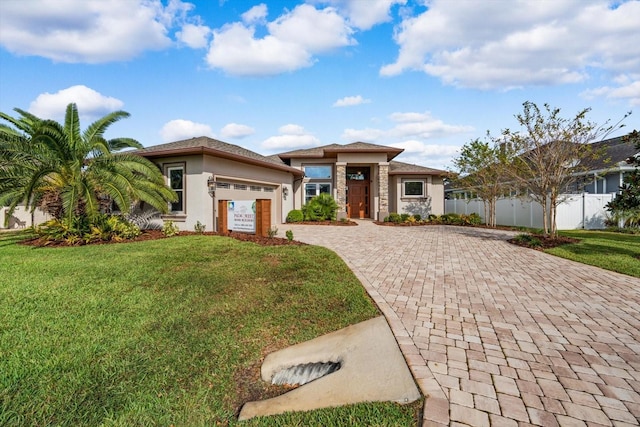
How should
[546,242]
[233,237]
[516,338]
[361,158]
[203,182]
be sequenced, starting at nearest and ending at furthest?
1. [516,338]
2. [546,242]
3. [233,237]
4. [203,182]
5. [361,158]

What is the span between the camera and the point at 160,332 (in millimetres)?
3621

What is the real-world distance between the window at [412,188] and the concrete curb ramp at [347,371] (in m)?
17.8

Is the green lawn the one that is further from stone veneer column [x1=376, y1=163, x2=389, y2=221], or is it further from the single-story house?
the single-story house

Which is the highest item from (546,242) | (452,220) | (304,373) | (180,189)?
(180,189)

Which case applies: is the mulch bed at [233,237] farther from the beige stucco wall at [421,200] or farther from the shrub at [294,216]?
the beige stucco wall at [421,200]

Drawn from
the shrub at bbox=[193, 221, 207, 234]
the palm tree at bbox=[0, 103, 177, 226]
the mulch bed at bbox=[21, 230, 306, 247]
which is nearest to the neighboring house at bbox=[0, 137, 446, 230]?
the shrub at bbox=[193, 221, 207, 234]

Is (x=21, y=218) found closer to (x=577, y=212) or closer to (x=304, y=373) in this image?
(x=304, y=373)

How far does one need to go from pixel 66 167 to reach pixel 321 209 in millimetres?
11514

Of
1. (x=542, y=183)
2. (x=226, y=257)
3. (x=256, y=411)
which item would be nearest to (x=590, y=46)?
(x=542, y=183)

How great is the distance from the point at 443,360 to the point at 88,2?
1024cm

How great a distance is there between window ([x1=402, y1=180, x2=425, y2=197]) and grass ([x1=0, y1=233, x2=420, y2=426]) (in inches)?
588

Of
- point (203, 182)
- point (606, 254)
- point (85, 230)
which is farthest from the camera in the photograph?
point (203, 182)

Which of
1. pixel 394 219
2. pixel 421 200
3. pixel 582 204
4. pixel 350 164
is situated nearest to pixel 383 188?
pixel 394 219

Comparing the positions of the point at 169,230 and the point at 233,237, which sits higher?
the point at 169,230
